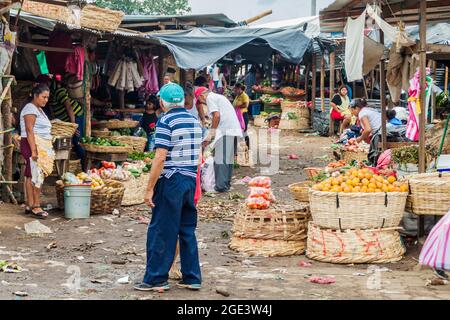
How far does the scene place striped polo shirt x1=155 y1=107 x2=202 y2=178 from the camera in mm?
6641

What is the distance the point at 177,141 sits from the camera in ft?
21.9

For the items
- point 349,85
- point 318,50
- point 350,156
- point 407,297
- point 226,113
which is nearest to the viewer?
A: point 407,297

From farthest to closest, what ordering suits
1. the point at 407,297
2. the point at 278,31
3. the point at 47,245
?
the point at 278,31
the point at 47,245
the point at 407,297

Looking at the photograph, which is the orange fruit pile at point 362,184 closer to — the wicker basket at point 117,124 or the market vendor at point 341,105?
the wicker basket at point 117,124

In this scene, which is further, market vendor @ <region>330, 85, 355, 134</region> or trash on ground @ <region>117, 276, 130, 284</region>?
market vendor @ <region>330, 85, 355, 134</region>

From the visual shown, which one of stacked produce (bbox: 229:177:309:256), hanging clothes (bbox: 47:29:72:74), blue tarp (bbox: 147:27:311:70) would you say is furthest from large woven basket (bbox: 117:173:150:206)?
stacked produce (bbox: 229:177:309:256)

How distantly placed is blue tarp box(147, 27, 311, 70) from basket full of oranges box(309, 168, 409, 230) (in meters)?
6.67

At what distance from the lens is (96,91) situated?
51.6 ft

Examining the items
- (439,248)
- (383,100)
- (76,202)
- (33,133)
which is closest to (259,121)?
(383,100)

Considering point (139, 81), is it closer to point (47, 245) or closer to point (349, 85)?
point (47, 245)

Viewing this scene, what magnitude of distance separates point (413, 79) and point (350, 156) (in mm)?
5741

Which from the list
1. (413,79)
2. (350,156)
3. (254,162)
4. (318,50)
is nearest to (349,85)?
(318,50)

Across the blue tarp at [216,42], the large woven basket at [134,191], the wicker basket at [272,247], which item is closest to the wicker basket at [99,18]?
the blue tarp at [216,42]

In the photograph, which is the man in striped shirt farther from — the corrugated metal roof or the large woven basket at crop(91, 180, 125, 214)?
the corrugated metal roof
